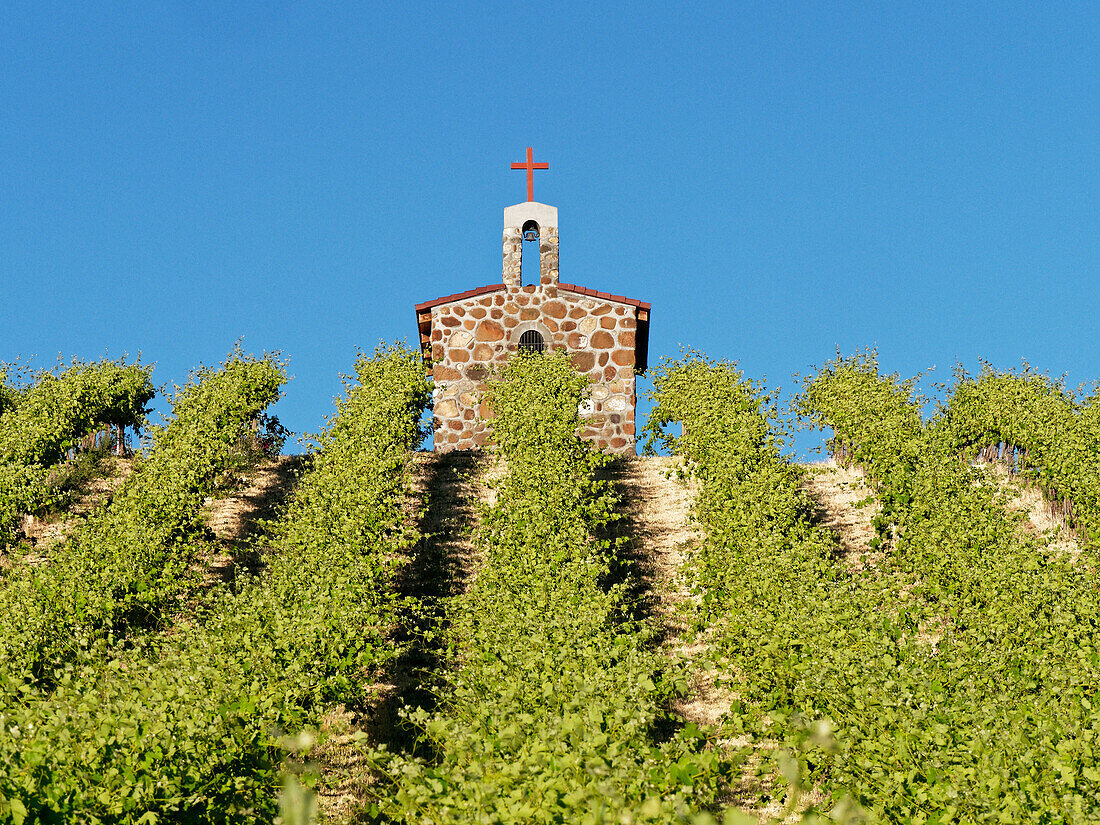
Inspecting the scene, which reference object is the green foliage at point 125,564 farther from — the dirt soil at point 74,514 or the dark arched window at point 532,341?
the dark arched window at point 532,341

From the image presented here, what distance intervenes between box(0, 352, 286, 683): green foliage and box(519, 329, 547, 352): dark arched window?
6739 millimetres

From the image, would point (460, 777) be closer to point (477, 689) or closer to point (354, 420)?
point (477, 689)

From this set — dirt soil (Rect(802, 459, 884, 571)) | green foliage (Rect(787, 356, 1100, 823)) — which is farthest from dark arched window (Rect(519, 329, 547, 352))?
green foliage (Rect(787, 356, 1100, 823))

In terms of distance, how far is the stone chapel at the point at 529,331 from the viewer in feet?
76.0

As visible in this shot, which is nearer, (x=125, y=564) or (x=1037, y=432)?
(x=125, y=564)

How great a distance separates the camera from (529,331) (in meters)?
23.6

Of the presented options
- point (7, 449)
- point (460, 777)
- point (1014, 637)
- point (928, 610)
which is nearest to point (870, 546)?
point (928, 610)

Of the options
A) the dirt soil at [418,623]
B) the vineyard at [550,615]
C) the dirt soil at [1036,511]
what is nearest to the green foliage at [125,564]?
the vineyard at [550,615]

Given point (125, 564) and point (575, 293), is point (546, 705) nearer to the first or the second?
point (125, 564)

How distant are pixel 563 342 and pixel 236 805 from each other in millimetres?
16844

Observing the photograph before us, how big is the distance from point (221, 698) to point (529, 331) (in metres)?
16.0

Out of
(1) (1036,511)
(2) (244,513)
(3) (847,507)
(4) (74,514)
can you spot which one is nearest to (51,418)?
(4) (74,514)

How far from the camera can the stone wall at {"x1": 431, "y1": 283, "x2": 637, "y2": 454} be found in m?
23.1

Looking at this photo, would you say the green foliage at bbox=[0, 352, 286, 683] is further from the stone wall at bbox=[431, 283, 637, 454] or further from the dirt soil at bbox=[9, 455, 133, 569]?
the stone wall at bbox=[431, 283, 637, 454]
